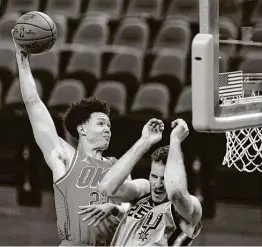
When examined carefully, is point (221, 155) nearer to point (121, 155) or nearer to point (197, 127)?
point (121, 155)

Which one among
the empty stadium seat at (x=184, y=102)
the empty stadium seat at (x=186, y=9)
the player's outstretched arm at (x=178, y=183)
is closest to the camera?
the player's outstretched arm at (x=178, y=183)

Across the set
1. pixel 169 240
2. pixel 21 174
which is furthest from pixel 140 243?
pixel 21 174

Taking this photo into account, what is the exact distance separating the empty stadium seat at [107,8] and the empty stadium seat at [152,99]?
1.16 feet

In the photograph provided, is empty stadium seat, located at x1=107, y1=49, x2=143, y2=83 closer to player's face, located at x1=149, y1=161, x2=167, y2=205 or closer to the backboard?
player's face, located at x1=149, y1=161, x2=167, y2=205

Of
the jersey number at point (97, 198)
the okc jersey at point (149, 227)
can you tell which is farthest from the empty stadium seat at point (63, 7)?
the okc jersey at point (149, 227)

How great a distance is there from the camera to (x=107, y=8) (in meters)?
3.10

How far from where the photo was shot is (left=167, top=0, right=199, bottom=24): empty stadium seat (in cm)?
298

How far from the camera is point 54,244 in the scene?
2787 millimetres

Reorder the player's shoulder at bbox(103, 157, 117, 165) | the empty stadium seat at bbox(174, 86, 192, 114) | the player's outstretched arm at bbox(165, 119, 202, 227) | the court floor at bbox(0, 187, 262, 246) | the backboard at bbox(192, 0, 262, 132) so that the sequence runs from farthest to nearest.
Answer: the empty stadium seat at bbox(174, 86, 192, 114)
the court floor at bbox(0, 187, 262, 246)
the player's shoulder at bbox(103, 157, 117, 165)
the player's outstretched arm at bbox(165, 119, 202, 227)
the backboard at bbox(192, 0, 262, 132)

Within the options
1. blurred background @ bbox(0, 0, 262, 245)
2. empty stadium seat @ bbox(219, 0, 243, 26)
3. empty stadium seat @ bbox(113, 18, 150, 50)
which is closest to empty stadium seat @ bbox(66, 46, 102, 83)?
blurred background @ bbox(0, 0, 262, 245)

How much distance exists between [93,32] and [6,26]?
14.3 inches

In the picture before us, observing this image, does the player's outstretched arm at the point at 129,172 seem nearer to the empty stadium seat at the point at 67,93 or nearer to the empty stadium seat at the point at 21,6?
the empty stadium seat at the point at 67,93

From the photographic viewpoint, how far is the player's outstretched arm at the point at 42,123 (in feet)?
8.48

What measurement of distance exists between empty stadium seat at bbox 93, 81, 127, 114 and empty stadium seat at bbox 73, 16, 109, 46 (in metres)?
0.27
